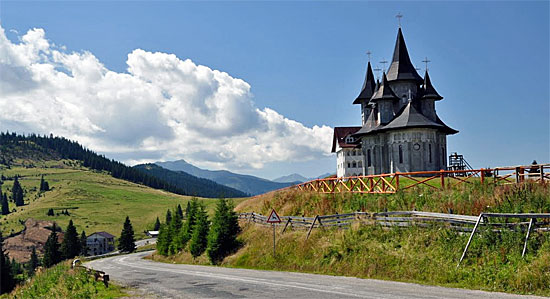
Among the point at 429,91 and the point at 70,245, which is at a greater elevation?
the point at 429,91

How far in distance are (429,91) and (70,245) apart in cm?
7347

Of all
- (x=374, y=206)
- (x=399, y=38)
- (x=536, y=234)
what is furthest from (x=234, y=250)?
(x=399, y=38)

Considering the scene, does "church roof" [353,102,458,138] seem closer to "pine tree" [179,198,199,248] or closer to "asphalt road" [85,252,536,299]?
"pine tree" [179,198,199,248]

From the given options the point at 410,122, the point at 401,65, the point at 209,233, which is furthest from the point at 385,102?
the point at 209,233

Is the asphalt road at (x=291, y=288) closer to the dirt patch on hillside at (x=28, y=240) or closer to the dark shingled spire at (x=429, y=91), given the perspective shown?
the dark shingled spire at (x=429, y=91)

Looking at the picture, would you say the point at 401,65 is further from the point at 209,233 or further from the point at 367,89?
the point at 209,233

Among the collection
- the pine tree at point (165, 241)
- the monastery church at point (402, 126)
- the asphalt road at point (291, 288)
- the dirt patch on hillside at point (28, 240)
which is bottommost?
the dirt patch on hillside at point (28, 240)

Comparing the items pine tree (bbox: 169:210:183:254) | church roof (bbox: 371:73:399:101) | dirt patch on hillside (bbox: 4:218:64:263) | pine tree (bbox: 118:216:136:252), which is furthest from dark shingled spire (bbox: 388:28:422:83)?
dirt patch on hillside (bbox: 4:218:64:263)

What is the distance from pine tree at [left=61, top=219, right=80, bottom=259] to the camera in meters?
88.2

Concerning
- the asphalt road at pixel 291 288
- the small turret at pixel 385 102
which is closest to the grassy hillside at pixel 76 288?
the asphalt road at pixel 291 288

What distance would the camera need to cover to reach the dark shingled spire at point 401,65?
51094mm

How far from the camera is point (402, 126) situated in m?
44.8

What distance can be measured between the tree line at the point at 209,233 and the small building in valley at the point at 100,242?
108 m

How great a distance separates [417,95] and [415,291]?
1602 inches
